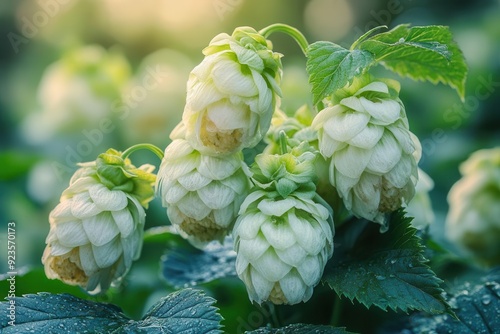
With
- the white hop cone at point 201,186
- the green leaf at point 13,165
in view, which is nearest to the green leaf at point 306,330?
the white hop cone at point 201,186

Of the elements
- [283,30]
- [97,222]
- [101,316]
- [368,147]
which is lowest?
[101,316]

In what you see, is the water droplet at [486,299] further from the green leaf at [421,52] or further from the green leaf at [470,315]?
the green leaf at [421,52]

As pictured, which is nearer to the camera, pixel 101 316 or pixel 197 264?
pixel 101 316

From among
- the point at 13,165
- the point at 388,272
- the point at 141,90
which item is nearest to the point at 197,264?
the point at 388,272

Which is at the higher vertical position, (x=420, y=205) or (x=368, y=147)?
(x=368, y=147)

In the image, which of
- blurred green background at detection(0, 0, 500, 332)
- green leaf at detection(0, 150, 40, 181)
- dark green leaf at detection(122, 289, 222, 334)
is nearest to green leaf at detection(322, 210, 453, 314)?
dark green leaf at detection(122, 289, 222, 334)

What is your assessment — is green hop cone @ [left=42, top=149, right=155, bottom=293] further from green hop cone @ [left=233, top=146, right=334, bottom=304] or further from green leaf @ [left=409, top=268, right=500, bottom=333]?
green leaf @ [left=409, top=268, right=500, bottom=333]

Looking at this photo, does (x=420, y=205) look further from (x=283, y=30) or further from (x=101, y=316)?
(x=101, y=316)

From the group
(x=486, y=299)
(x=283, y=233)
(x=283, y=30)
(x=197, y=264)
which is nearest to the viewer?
(x=283, y=233)

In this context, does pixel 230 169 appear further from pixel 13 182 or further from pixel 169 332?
pixel 13 182
